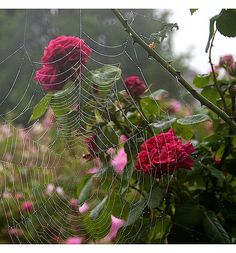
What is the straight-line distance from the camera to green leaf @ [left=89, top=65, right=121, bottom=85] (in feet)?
1.75

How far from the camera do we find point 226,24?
0.50m

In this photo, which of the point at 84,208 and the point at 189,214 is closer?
the point at 189,214

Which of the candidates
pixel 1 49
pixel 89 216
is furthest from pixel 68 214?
pixel 1 49

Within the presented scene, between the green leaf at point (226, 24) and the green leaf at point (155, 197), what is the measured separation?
0.18m

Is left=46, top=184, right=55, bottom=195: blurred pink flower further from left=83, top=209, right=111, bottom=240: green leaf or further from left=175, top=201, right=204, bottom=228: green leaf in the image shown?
left=175, top=201, right=204, bottom=228: green leaf

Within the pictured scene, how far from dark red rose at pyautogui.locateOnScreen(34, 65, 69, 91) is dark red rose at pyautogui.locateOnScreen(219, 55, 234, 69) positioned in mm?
225

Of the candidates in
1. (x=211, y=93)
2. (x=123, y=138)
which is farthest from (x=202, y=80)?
(x=123, y=138)

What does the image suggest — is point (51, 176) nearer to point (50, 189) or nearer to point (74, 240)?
point (50, 189)

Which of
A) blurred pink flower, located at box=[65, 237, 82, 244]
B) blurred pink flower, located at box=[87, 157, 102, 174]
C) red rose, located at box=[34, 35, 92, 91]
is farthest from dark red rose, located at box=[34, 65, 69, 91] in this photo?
blurred pink flower, located at box=[65, 237, 82, 244]

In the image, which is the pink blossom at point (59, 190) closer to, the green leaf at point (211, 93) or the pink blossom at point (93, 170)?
the pink blossom at point (93, 170)

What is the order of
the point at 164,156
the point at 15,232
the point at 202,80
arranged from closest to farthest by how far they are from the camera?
the point at 164,156 < the point at 202,80 < the point at 15,232

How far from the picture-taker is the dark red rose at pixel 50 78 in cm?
56

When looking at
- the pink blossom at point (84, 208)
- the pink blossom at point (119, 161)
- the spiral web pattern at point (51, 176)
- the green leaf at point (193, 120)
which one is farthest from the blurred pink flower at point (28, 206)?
the green leaf at point (193, 120)

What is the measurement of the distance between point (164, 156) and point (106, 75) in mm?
125
